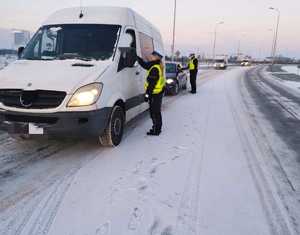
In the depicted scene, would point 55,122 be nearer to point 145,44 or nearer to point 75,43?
point 75,43

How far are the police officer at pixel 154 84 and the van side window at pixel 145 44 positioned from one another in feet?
1.55

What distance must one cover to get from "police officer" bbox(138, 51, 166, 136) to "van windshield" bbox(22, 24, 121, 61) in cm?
94

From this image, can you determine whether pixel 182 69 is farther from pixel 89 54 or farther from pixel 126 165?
pixel 126 165

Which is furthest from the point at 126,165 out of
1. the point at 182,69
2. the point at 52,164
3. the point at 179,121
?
the point at 182,69

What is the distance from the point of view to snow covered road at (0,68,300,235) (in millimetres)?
3141

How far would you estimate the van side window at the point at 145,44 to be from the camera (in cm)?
688

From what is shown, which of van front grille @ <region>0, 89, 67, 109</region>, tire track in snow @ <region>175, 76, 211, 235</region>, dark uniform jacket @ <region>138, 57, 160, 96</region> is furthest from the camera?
dark uniform jacket @ <region>138, 57, 160, 96</region>

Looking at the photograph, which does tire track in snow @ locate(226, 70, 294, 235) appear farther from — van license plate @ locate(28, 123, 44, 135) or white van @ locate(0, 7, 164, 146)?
van license plate @ locate(28, 123, 44, 135)

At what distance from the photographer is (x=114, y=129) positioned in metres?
5.50

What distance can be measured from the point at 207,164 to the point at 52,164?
2447mm

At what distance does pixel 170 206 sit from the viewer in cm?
350

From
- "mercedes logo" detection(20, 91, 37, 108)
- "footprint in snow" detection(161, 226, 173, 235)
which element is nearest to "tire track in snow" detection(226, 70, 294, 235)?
"footprint in snow" detection(161, 226, 173, 235)

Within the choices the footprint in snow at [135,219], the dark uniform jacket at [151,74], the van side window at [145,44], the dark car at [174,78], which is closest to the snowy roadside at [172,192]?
→ the footprint in snow at [135,219]

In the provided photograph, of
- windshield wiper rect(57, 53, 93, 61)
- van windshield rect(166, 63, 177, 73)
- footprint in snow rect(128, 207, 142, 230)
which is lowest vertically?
footprint in snow rect(128, 207, 142, 230)
